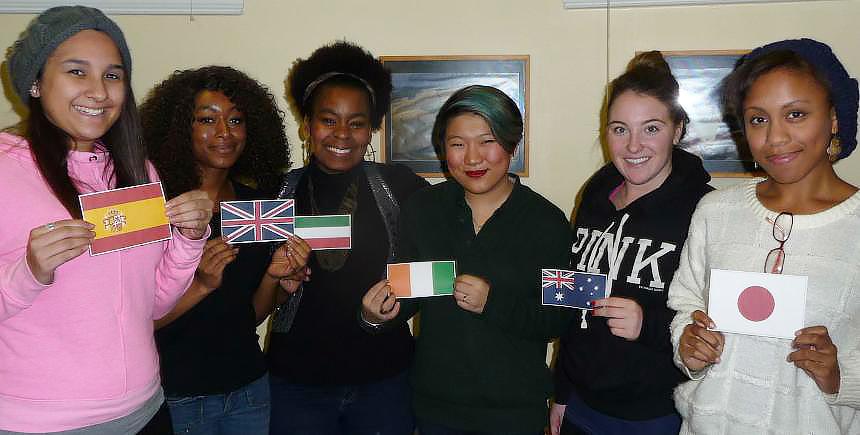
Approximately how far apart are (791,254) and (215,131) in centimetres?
210

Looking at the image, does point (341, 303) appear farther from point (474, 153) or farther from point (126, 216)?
point (126, 216)

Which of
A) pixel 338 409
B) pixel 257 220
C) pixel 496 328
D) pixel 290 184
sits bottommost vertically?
pixel 338 409

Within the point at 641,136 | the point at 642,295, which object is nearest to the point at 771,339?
the point at 642,295

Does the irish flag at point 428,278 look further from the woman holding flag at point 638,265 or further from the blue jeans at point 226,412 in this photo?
the blue jeans at point 226,412

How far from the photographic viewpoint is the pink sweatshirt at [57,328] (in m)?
1.62

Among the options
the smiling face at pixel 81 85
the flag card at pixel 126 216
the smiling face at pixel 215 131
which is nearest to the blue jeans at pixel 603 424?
the flag card at pixel 126 216

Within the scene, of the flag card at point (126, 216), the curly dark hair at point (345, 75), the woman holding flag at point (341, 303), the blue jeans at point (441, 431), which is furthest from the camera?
the curly dark hair at point (345, 75)

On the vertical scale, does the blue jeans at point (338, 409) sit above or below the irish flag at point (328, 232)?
below

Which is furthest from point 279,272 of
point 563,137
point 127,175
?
point 563,137

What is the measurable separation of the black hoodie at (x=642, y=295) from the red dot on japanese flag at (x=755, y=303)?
357 mm

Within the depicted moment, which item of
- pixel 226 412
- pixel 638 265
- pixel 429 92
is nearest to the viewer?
pixel 638 265

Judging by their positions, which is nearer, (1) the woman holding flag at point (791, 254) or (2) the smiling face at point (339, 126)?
(1) the woman holding flag at point (791, 254)

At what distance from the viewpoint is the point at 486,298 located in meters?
2.13

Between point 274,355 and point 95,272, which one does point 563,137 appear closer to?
point 274,355
